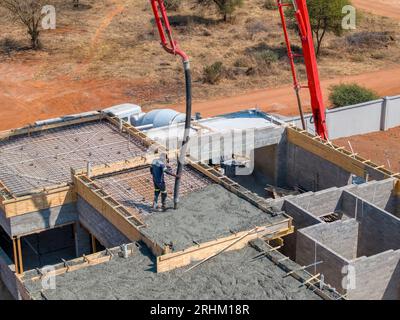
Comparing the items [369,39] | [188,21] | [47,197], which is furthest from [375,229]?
[188,21]

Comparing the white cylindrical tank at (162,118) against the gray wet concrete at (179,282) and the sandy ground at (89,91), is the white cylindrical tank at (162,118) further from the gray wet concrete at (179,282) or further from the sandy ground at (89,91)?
the gray wet concrete at (179,282)

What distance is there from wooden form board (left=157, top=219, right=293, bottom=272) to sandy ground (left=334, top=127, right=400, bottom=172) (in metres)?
13.6

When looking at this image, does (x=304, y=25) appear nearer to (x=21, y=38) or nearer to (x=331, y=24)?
(x=331, y=24)

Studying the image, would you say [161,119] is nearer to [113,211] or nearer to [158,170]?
[158,170]

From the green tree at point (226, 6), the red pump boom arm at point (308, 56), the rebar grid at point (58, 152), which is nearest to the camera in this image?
the rebar grid at point (58, 152)

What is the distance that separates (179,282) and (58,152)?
882 centimetres

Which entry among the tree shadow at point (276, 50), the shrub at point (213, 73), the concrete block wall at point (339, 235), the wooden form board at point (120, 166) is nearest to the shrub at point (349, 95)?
the shrub at point (213, 73)

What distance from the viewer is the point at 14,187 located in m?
20.4

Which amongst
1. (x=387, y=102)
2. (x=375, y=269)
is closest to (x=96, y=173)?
(x=375, y=269)

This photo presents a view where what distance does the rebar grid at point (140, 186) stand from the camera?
62.3 feet

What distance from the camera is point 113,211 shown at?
17.9 metres

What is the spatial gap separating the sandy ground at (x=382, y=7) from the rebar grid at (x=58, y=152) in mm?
38623

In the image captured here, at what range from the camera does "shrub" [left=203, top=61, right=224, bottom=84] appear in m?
40.8
